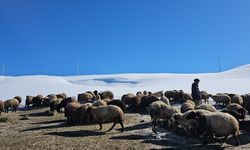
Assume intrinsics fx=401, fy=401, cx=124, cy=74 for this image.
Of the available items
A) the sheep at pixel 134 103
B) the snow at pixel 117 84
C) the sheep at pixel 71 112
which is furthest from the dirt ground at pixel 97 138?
the snow at pixel 117 84

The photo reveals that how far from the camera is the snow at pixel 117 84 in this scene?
56.8 m

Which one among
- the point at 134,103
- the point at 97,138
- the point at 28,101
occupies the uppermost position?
the point at 28,101

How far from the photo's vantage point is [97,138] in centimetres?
1686

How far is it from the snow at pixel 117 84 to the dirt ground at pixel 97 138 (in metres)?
31.1

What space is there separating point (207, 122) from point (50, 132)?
7.43 meters

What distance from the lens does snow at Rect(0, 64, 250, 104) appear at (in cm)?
5684

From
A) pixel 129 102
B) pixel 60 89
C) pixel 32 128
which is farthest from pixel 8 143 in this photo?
pixel 60 89

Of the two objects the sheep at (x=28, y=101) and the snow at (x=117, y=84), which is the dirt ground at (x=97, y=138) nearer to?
the sheep at (x=28, y=101)

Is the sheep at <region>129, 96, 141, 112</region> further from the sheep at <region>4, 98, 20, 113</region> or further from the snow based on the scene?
the snow

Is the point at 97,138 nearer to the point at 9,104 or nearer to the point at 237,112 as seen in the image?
the point at 237,112

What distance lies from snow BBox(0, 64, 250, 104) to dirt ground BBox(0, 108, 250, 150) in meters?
31.1

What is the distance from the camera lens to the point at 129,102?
29672 mm

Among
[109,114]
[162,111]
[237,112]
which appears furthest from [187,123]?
[237,112]

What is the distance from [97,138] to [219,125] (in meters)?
5.04
